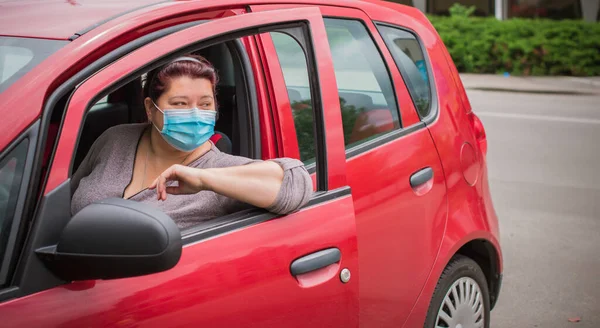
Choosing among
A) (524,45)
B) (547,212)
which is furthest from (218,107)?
(524,45)

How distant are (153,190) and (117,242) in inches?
25.2

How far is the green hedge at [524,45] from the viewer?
1784 cm

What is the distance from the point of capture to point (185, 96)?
2516 mm

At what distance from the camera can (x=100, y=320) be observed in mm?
1947

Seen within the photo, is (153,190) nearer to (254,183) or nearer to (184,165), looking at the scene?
(184,165)

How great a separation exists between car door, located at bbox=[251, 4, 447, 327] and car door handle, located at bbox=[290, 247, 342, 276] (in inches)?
11.7

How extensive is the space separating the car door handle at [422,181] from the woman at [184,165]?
779 mm

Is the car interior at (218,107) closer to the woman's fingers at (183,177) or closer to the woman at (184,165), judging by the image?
the woman at (184,165)

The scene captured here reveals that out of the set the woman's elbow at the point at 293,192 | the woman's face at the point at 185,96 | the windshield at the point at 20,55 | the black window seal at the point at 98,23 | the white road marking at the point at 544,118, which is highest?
the black window seal at the point at 98,23

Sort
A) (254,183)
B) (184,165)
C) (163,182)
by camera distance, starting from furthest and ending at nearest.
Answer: (184,165) < (254,183) < (163,182)

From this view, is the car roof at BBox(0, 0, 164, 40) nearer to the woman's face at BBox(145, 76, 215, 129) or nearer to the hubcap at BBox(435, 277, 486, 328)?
the woman's face at BBox(145, 76, 215, 129)

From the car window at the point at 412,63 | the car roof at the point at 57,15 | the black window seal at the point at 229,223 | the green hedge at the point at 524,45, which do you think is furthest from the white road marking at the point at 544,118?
the car roof at the point at 57,15

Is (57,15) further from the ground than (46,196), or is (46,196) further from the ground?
(57,15)

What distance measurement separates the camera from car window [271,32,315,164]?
8.66 ft
